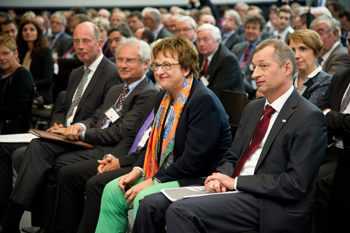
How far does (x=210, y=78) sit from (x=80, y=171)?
97.5 inches

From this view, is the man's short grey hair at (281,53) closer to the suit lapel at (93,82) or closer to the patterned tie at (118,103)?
the patterned tie at (118,103)

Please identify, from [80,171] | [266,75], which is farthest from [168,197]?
[80,171]

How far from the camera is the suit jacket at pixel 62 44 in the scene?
25.0 feet

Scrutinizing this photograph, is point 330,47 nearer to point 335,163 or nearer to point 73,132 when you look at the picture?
point 335,163

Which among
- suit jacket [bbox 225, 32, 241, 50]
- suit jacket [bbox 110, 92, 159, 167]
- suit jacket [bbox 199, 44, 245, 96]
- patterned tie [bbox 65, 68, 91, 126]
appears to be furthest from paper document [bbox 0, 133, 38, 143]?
suit jacket [bbox 225, 32, 241, 50]

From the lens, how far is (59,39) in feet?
26.7

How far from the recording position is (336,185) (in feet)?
6.74

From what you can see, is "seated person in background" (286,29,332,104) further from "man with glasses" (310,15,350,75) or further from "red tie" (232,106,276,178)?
"red tie" (232,106,276,178)

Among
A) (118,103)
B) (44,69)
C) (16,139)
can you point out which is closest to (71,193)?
(118,103)

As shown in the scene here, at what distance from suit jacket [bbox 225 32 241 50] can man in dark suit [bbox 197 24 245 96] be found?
7.22 feet

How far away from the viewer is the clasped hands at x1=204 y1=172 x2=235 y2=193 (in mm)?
1986

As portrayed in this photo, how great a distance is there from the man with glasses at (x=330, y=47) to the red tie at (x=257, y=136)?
1906mm

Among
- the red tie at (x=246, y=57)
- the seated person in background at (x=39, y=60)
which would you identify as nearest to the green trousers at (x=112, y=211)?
the seated person in background at (x=39, y=60)

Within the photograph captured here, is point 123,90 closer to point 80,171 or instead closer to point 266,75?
point 80,171
